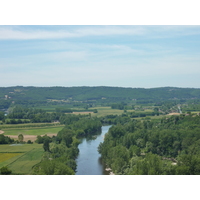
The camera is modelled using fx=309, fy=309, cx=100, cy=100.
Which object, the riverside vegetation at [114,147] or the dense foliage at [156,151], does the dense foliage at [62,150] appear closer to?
the riverside vegetation at [114,147]

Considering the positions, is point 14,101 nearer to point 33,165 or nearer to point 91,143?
point 91,143

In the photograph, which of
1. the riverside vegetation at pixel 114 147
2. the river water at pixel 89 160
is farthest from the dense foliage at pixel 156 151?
the river water at pixel 89 160

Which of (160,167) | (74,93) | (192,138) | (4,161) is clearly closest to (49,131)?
(4,161)

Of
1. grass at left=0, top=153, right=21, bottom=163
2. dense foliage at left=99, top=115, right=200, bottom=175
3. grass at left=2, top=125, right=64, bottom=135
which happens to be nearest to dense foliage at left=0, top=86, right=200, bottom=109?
grass at left=2, top=125, right=64, bottom=135

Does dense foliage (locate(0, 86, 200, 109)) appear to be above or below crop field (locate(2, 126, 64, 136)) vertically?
above

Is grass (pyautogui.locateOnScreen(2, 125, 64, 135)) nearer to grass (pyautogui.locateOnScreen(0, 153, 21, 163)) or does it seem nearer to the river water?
the river water

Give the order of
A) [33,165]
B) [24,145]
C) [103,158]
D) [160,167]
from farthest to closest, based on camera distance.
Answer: [24,145] → [103,158] → [33,165] → [160,167]
